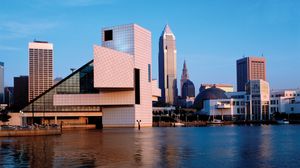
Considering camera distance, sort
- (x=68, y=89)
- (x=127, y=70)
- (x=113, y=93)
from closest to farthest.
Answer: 1. (x=127, y=70)
2. (x=113, y=93)
3. (x=68, y=89)

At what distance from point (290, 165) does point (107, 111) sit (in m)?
98.0

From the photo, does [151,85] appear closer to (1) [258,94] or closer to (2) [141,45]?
(2) [141,45]

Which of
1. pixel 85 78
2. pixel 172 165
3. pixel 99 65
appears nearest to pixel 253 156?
pixel 172 165

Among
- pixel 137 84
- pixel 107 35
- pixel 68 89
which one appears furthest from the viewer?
pixel 107 35

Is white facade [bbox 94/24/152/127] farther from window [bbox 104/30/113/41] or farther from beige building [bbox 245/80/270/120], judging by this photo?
beige building [bbox 245/80/270/120]

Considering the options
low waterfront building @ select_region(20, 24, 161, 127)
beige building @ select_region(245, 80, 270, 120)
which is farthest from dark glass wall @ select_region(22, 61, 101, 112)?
beige building @ select_region(245, 80, 270, 120)

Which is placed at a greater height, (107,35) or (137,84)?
(107,35)

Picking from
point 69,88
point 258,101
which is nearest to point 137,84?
point 69,88

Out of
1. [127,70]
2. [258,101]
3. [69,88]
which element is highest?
[127,70]

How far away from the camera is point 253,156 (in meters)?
35.9

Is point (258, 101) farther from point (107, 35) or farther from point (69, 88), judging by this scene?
point (69, 88)

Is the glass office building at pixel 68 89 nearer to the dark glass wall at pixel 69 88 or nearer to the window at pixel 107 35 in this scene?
the dark glass wall at pixel 69 88

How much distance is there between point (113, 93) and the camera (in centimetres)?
11969

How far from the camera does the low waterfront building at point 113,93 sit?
393ft
